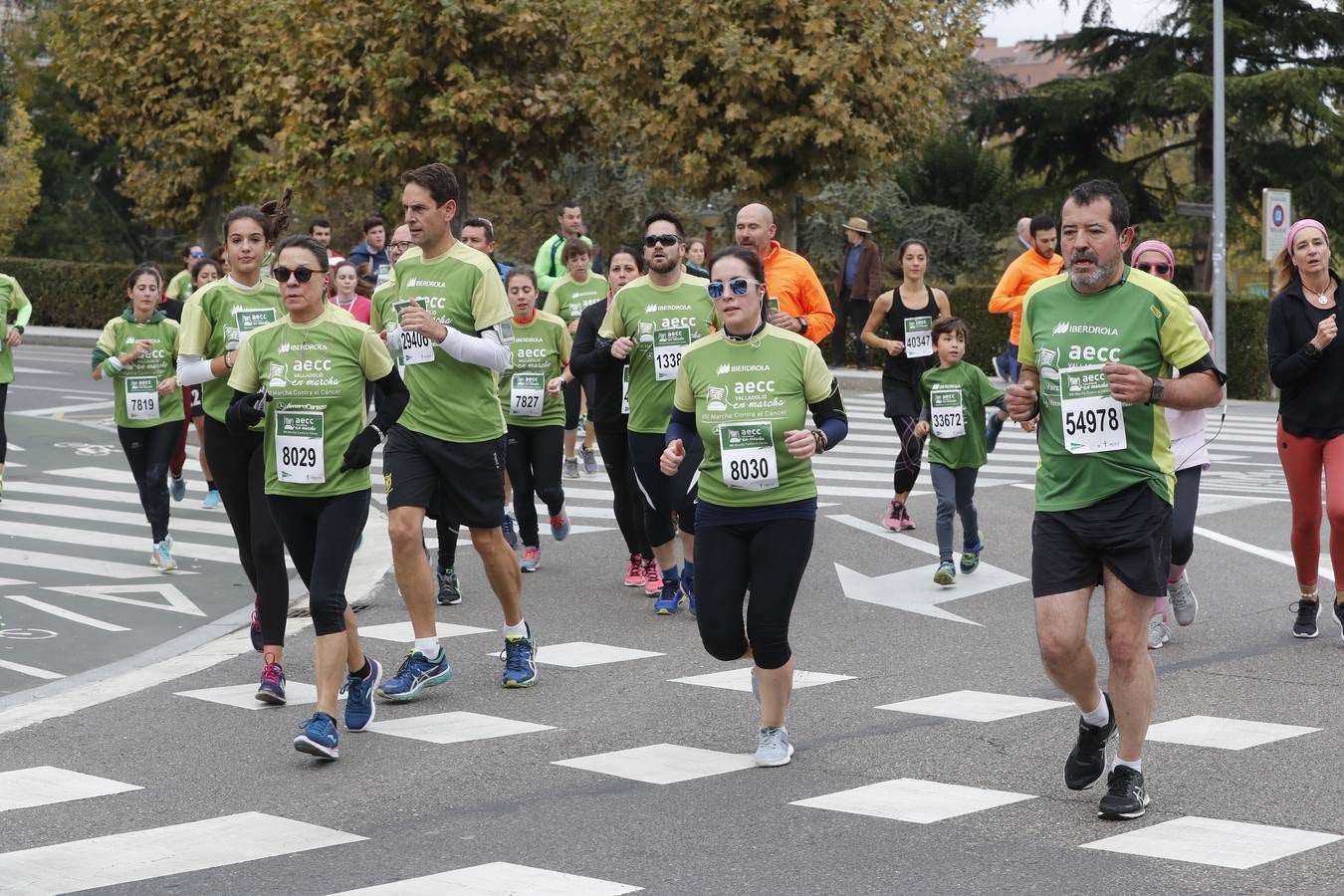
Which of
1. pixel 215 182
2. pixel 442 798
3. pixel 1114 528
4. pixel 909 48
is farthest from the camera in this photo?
pixel 215 182

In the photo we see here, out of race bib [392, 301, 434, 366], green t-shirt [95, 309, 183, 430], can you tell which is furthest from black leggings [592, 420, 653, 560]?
green t-shirt [95, 309, 183, 430]

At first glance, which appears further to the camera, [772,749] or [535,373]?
[535,373]

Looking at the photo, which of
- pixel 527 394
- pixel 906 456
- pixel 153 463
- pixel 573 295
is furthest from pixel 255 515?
pixel 573 295

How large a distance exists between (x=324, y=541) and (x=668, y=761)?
1.58 metres

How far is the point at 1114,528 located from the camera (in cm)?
605

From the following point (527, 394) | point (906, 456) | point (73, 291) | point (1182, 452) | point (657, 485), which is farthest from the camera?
point (73, 291)

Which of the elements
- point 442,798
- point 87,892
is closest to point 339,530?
point 442,798

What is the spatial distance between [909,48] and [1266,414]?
26.5ft

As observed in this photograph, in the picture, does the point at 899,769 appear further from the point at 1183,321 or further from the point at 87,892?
the point at 87,892

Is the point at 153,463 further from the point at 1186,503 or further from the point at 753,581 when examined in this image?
the point at 1186,503

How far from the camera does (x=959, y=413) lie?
11562 millimetres

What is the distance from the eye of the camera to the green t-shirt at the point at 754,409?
698 centimetres

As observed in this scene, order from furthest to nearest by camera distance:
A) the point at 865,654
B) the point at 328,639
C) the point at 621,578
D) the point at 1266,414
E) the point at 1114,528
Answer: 1. the point at 1266,414
2. the point at 621,578
3. the point at 865,654
4. the point at 328,639
5. the point at 1114,528

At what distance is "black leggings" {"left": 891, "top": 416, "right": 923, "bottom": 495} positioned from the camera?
12.9 metres
